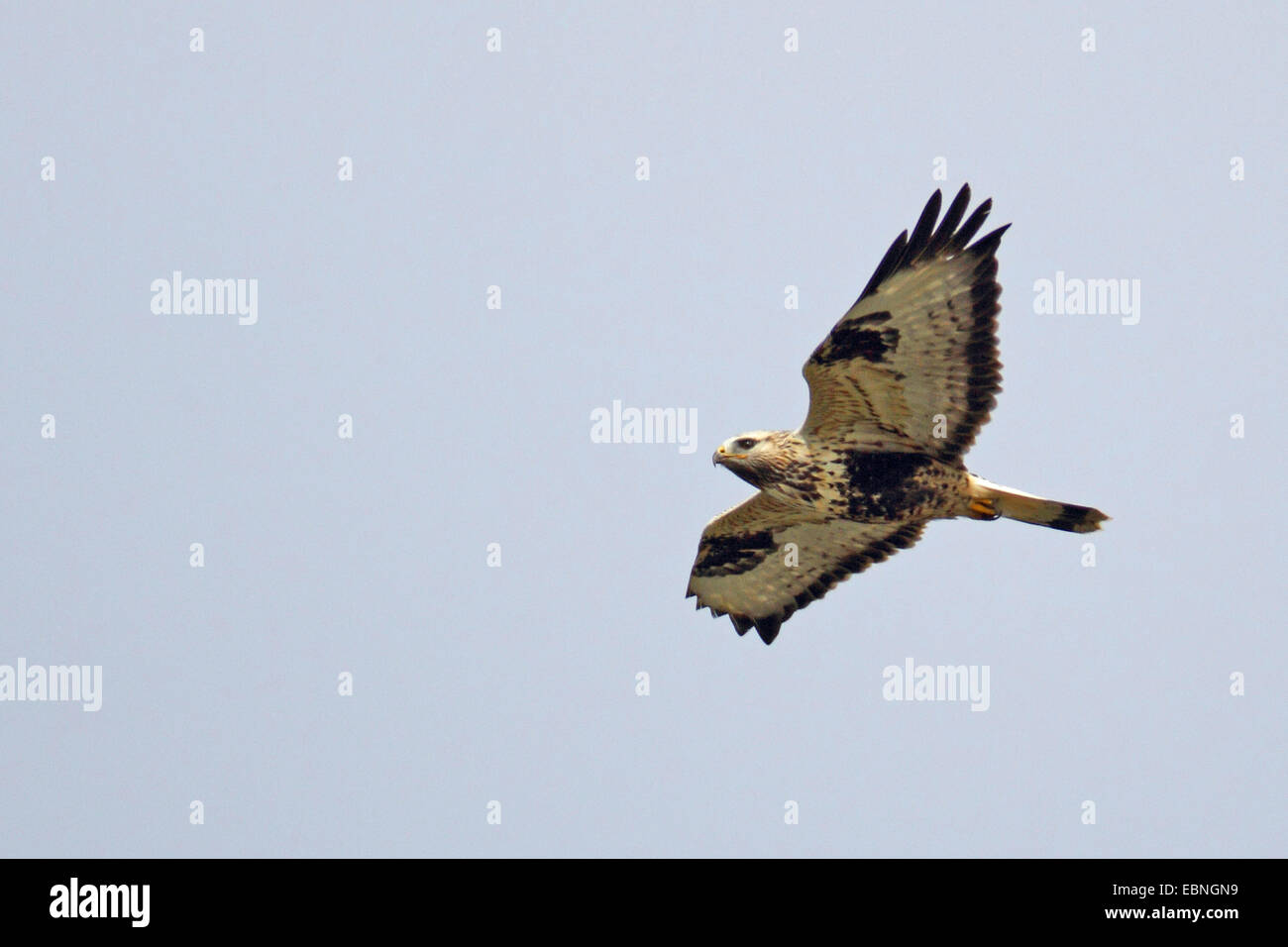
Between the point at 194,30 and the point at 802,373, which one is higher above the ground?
the point at 194,30

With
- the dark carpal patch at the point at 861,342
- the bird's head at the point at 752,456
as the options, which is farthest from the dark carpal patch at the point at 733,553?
the dark carpal patch at the point at 861,342

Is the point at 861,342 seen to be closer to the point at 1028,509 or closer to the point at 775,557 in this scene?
the point at 1028,509

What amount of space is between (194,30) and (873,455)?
37.0 feet

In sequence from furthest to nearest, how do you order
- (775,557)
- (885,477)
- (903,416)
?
(775,557) < (885,477) < (903,416)

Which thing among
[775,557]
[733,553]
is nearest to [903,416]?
[775,557]

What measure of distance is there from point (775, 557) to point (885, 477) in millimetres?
2099

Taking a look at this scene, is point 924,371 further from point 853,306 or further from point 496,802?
point 496,802

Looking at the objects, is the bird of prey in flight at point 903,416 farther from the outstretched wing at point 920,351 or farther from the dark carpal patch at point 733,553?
the dark carpal patch at point 733,553

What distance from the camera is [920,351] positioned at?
12852 millimetres

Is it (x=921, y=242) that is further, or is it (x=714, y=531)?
(x=714, y=531)

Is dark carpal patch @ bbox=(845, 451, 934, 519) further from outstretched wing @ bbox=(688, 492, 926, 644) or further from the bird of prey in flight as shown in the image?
outstretched wing @ bbox=(688, 492, 926, 644)

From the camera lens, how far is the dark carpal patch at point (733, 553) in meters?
15.2

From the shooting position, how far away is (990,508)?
44.0 ft
